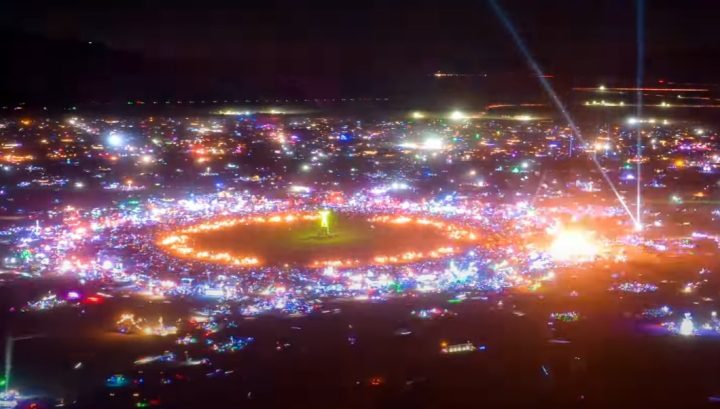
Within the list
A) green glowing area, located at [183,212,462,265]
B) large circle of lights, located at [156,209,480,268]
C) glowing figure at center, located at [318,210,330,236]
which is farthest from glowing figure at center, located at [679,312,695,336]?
glowing figure at center, located at [318,210,330,236]

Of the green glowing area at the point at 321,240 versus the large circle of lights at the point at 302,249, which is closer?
the large circle of lights at the point at 302,249

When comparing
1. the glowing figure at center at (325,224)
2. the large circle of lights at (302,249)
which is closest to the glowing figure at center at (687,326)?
the large circle of lights at (302,249)

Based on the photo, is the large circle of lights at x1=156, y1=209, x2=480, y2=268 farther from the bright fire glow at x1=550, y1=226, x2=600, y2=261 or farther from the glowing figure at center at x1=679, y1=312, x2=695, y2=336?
the glowing figure at center at x1=679, y1=312, x2=695, y2=336

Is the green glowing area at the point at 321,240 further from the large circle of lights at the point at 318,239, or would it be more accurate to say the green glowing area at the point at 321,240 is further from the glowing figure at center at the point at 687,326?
the glowing figure at center at the point at 687,326

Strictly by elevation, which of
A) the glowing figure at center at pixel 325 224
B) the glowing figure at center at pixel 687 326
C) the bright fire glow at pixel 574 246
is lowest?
the glowing figure at center at pixel 687 326

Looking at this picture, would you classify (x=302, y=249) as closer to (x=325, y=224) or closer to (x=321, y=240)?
(x=321, y=240)

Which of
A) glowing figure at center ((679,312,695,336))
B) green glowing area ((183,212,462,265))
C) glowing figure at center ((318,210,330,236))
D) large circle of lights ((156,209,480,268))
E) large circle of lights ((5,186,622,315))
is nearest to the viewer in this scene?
glowing figure at center ((679,312,695,336))

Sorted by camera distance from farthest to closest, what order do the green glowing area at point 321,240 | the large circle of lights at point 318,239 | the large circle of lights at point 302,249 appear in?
the green glowing area at point 321,240 → the large circle of lights at point 318,239 → the large circle of lights at point 302,249

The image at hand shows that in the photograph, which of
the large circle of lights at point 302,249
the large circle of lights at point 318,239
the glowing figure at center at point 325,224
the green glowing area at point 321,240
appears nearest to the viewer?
the large circle of lights at point 302,249

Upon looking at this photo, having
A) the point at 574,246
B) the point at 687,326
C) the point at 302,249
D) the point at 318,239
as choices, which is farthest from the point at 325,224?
the point at 687,326
